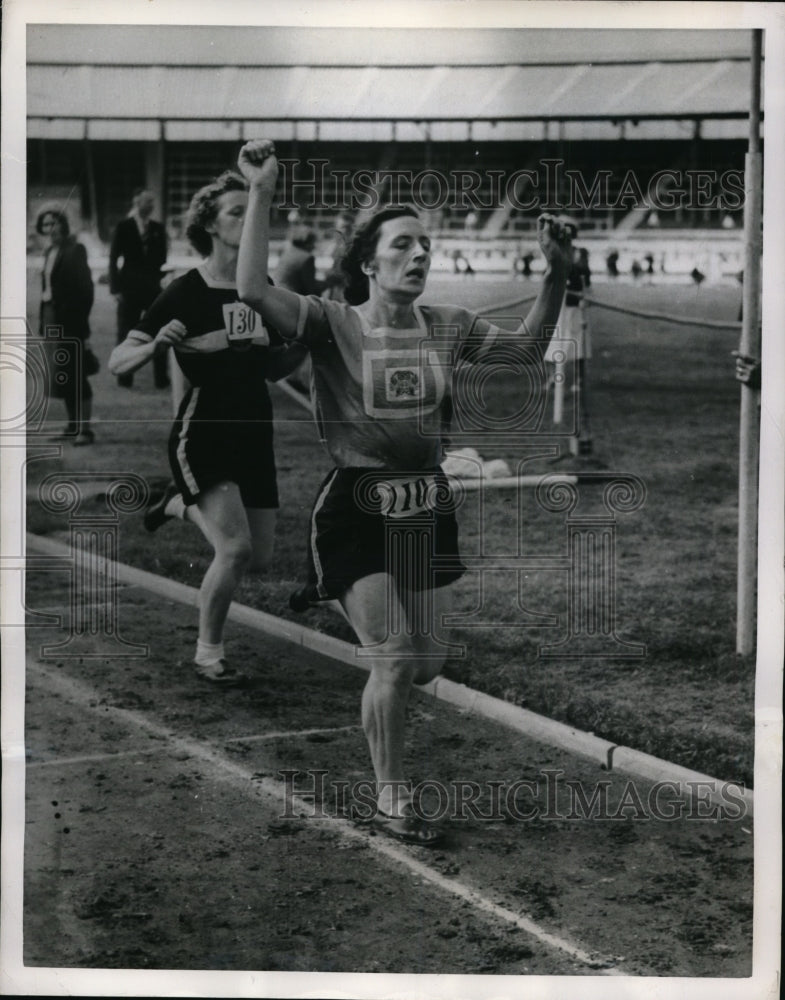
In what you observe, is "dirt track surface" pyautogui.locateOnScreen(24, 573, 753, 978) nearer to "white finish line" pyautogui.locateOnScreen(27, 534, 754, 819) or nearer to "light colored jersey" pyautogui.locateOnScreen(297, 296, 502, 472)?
"white finish line" pyautogui.locateOnScreen(27, 534, 754, 819)

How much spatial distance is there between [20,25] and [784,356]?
2805 mm

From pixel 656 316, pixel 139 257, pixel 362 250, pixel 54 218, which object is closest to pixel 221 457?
pixel 139 257

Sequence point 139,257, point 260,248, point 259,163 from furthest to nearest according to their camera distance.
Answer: point 139,257
point 259,163
point 260,248

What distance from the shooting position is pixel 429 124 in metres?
5.75

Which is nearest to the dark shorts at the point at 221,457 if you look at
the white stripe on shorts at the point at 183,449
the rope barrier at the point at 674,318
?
the white stripe on shorts at the point at 183,449

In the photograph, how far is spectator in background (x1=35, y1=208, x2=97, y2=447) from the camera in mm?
5805

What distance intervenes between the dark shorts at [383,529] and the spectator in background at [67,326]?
2.85 ft

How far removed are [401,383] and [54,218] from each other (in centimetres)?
131

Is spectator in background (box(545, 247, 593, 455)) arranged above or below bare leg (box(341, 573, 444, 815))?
above

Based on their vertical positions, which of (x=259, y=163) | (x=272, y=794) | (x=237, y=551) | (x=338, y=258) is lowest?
(x=272, y=794)

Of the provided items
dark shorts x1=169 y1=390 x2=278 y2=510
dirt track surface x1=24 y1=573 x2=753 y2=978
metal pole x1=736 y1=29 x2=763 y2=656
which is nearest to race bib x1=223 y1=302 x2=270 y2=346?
dark shorts x1=169 y1=390 x2=278 y2=510

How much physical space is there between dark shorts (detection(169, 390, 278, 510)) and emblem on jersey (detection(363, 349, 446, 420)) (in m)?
0.39

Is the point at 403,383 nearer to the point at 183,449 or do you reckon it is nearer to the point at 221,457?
the point at 221,457

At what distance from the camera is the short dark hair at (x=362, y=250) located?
5.71 meters
